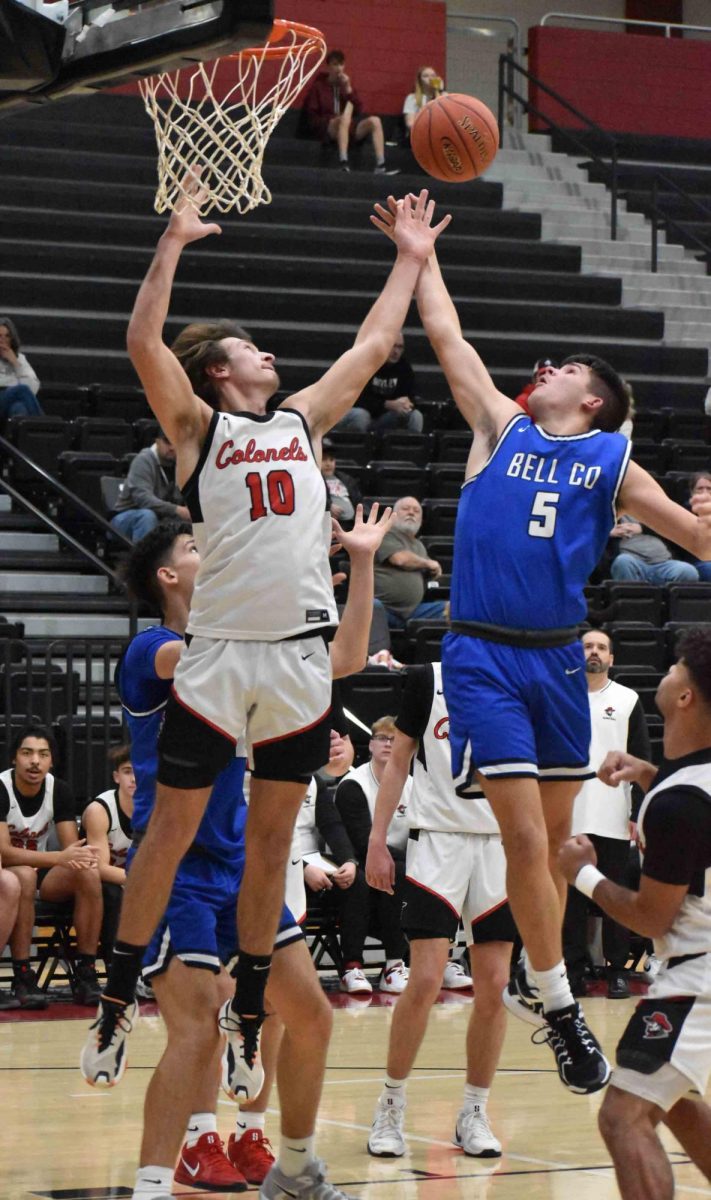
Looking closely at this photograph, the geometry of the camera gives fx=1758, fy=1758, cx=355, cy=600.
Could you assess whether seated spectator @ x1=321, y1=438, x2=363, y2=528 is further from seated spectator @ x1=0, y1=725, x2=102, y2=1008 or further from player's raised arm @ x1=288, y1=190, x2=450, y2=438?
player's raised arm @ x1=288, y1=190, x2=450, y2=438

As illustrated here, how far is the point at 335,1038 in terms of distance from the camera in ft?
29.8

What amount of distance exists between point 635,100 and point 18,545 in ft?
40.1

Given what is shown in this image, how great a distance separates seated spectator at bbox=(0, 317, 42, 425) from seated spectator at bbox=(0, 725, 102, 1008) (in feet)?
15.7

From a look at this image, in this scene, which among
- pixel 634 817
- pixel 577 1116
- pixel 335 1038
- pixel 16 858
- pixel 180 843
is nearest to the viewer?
pixel 180 843

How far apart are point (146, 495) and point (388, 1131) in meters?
6.85

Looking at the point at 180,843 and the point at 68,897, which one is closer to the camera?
the point at 180,843

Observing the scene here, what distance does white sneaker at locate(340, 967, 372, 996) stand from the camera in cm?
1021

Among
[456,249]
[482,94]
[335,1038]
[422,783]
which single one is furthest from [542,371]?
[482,94]

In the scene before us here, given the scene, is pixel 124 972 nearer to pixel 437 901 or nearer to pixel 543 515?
pixel 543 515

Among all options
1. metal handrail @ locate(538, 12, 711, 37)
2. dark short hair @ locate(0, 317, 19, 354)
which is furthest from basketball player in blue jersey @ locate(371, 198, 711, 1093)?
metal handrail @ locate(538, 12, 711, 37)

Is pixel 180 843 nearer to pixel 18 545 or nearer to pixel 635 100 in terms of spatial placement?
pixel 18 545

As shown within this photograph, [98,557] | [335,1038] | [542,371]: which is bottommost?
[335,1038]

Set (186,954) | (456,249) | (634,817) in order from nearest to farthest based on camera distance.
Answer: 1. (186,954)
2. (634,817)
3. (456,249)

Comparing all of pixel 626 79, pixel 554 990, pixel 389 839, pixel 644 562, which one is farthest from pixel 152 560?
pixel 626 79
